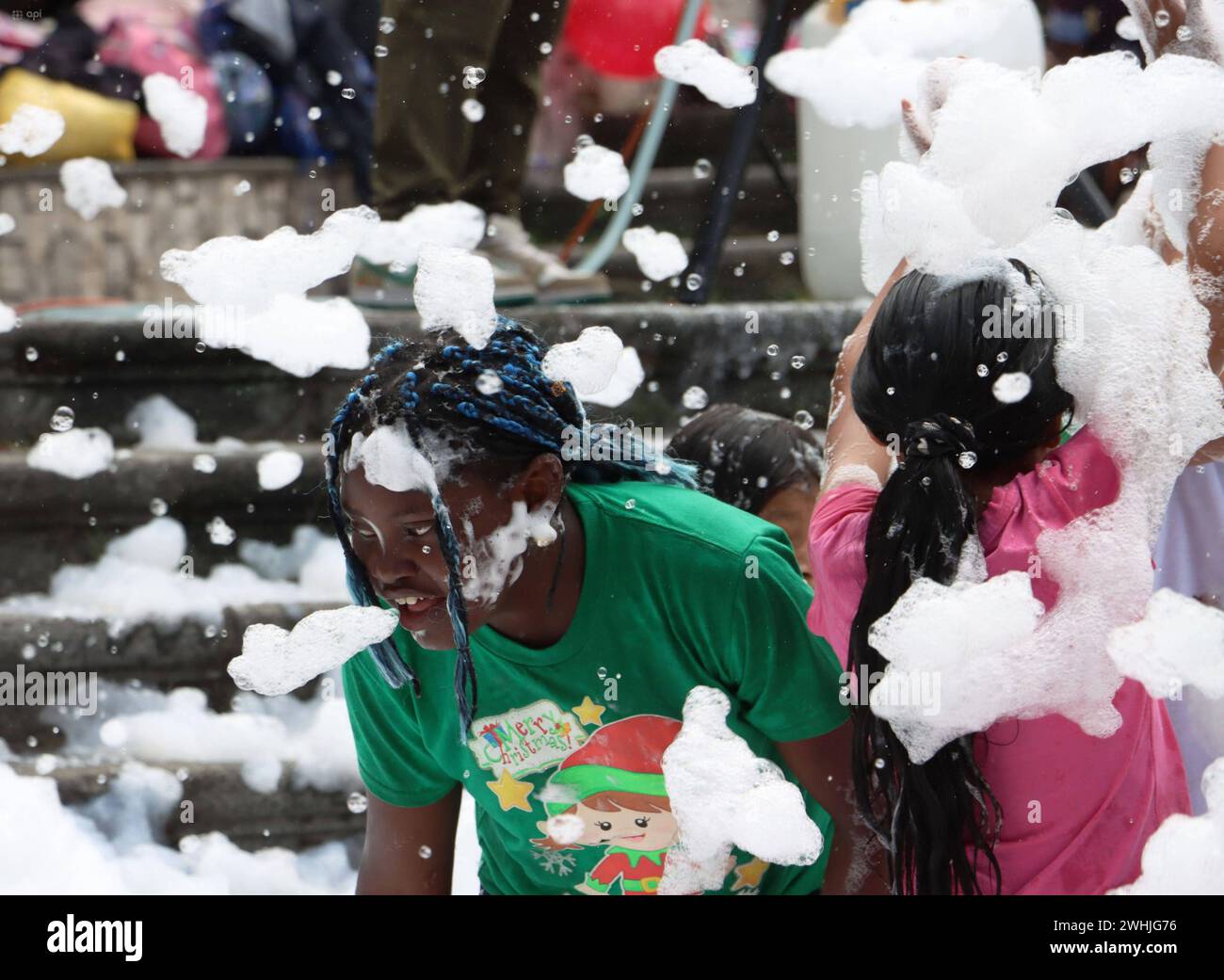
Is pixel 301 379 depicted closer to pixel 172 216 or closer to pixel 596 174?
pixel 172 216

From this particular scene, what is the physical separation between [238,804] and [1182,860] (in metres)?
1.70

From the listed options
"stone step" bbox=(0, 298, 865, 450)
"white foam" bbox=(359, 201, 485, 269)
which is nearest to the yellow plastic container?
"stone step" bbox=(0, 298, 865, 450)

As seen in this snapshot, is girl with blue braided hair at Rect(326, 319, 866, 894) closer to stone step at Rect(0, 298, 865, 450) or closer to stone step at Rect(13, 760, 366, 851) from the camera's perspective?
stone step at Rect(13, 760, 366, 851)

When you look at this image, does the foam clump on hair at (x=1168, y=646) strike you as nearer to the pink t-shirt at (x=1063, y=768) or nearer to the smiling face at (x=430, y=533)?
the pink t-shirt at (x=1063, y=768)

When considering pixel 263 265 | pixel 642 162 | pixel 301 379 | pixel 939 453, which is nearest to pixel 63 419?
pixel 301 379

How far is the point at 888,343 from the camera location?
4.60 ft

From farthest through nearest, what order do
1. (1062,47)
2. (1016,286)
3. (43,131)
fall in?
(1062,47) < (43,131) < (1016,286)

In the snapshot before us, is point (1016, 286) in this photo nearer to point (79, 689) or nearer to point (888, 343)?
point (888, 343)

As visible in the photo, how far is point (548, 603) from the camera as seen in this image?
159 cm

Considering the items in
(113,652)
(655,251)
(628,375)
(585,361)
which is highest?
(655,251)
